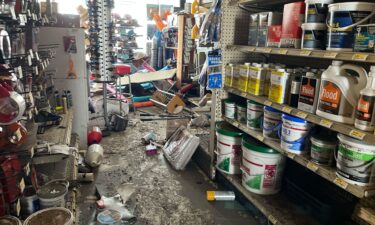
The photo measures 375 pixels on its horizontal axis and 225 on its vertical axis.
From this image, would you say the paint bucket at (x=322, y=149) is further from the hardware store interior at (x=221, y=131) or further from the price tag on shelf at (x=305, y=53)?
the price tag on shelf at (x=305, y=53)

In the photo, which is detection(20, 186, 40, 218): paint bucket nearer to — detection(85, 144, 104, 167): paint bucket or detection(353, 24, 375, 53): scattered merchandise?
detection(85, 144, 104, 167): paint bucket

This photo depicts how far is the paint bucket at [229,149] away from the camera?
268cm

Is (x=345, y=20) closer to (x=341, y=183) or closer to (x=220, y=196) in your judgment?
(x=341, y=183)

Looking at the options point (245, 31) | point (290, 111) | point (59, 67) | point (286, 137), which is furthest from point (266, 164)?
point (59, 67)

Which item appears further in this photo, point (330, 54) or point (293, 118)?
point (293, 118)

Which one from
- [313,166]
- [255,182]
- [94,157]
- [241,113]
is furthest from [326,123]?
[94,157]

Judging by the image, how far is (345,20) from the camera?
1.54m

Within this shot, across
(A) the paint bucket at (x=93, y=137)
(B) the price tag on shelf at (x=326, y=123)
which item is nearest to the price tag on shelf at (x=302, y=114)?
(B) the price tag on shelf at (x=326, y=123)

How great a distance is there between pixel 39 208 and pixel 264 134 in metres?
1.64

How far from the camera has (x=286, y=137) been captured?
2.01 metres

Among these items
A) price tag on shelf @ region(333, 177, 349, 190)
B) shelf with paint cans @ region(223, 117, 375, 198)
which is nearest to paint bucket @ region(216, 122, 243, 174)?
shelf with paint cans @ region(223, 117, 375, 198)

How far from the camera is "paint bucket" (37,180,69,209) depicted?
6.12 feet

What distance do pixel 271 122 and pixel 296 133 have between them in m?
0.30

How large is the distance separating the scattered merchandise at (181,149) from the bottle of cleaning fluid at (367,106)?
205 cm
